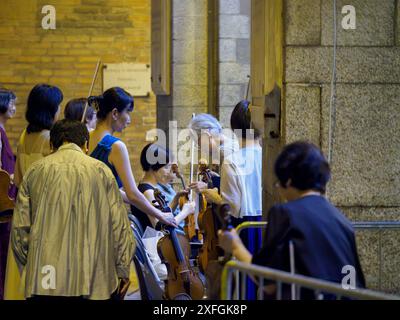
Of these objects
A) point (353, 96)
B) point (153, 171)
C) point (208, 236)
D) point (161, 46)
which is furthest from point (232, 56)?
point (353, 96)

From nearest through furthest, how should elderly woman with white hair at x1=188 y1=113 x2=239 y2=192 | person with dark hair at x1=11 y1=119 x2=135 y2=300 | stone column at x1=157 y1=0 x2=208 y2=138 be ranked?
person with dark hair at x1=11 y1=119 x2=135 y2=300 < elderly woman with white hair at x1=188 y1=113 x2=239 y2=192 < stone column at x1=157 y1=0 x2=208 y2=138

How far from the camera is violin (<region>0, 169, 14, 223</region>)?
637 centimetres

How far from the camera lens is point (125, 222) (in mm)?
5055

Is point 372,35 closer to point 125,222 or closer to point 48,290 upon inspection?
point 125,222

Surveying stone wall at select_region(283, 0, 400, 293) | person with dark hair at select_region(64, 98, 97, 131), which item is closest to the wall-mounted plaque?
person with dark hair at select_region(64, 98, 97, 131)

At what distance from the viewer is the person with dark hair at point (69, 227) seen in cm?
487

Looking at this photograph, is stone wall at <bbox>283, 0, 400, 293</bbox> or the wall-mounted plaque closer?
stone wall at <bbox>283, 0, 400, 293</bbox>

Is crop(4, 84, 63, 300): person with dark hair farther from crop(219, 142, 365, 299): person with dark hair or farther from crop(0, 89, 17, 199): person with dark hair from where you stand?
crop(219, 142, 365, 299): person with dark hair

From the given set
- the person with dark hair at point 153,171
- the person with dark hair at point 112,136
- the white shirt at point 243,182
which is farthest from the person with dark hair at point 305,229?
the person with dark hair at point 153,171

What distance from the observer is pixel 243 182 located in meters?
6.36

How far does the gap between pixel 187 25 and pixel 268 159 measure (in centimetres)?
454

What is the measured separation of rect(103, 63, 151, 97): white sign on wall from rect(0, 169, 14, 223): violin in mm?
7859

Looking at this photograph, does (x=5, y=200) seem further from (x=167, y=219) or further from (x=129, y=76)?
(x=129, y=76)

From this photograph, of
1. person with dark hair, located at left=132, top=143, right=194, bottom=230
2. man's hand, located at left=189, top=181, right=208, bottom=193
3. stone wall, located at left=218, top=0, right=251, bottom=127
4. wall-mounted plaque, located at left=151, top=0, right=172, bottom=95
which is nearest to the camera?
man's hand, located at left=189, top=181, right=208, bottom=193
